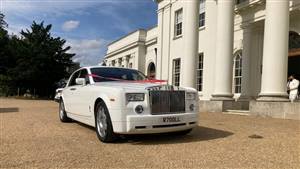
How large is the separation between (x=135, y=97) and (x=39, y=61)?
102 ft

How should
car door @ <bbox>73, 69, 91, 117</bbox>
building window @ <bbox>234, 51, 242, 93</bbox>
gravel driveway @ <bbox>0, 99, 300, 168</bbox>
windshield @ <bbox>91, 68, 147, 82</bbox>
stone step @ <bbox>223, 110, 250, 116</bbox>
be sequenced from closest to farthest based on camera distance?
gravel driveway @ <bbox>0, 99, 300, 168</bbox>, car door @ <bbox>73, 69, 91, 117</bbox>, windshield @ <bbox>91, 68, 147, 82</bbox>, stone step @ <bbox>223, 110, 250, 116</bbox>, building window @ <bbox>234, 51, 242, 93</bbox>

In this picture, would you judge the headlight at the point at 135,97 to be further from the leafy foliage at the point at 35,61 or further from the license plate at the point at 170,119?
the leafy foliage at the point at 35,61

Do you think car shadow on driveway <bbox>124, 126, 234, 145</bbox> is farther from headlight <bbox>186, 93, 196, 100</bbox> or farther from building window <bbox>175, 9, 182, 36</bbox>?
building window <bbox>175, 9, 182, 36</bbox>

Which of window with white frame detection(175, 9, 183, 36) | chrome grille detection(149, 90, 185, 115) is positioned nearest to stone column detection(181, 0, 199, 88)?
window with white frame detection(175, 9, 183, 36)

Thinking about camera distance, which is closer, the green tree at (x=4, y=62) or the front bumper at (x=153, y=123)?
the front bumper at (x=153, y=123)

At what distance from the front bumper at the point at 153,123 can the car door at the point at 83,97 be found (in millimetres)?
1581

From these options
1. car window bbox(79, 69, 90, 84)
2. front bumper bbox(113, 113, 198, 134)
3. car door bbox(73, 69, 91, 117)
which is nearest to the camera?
front bumper bbox(113, 113, 198, 134)

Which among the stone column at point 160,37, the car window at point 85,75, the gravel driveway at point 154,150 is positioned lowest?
the gravel driveway at point 154,150

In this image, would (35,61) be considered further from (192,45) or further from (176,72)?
(192,45)

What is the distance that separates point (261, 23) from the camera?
56.6 ft

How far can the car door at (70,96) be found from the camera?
30.0 ft

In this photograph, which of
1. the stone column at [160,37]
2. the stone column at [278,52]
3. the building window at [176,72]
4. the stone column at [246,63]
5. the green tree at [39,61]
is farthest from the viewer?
the green tree at [39,61]

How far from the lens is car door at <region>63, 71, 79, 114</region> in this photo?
9133mm

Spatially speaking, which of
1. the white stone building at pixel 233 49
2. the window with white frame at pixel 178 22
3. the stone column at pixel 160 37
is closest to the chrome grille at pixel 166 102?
the white stone building at pixel 233 49
